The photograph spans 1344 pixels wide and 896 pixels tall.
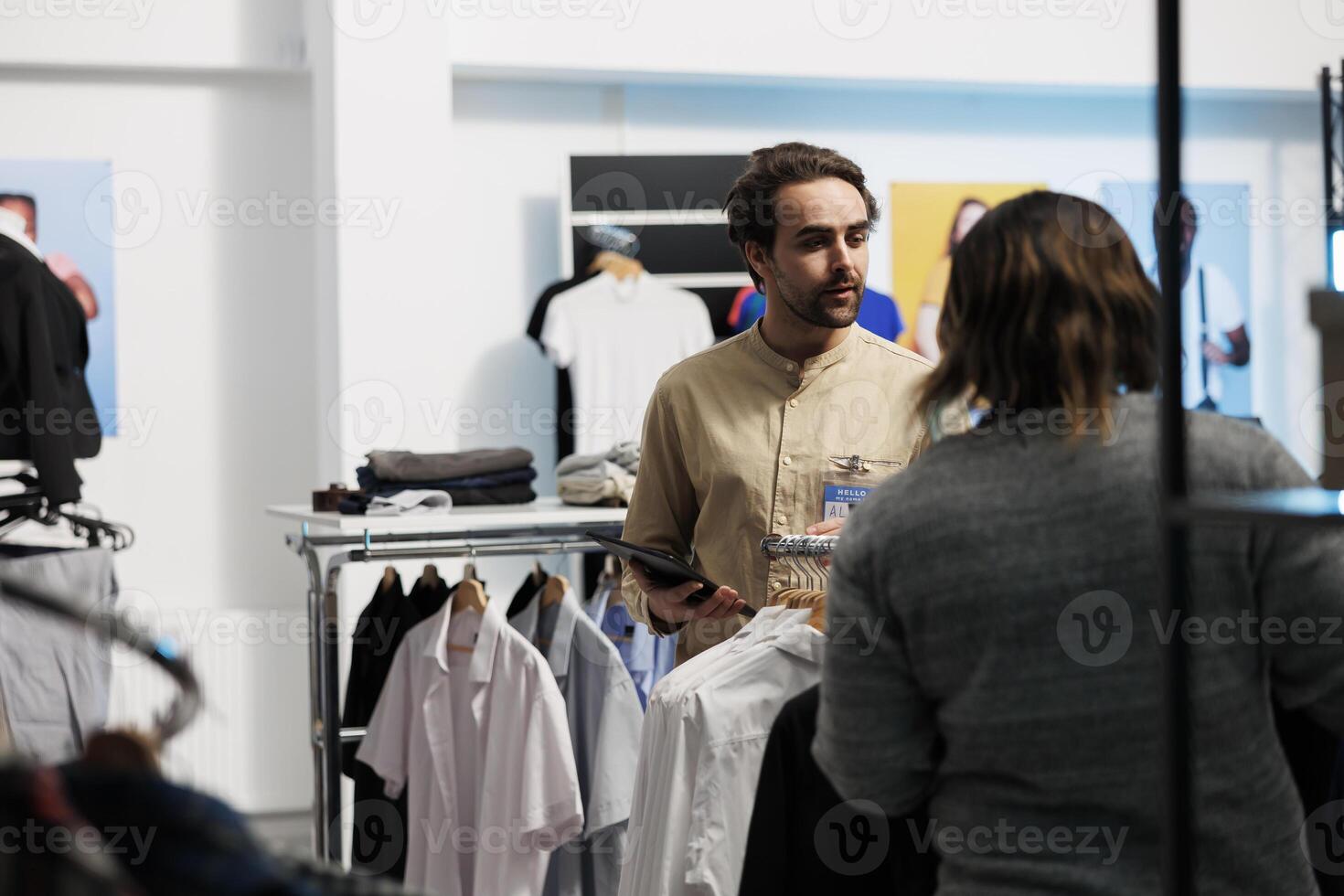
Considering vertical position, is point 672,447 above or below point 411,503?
above

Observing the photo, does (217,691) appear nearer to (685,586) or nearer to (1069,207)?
(685,586)

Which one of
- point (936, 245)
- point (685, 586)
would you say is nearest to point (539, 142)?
point (936, 245)

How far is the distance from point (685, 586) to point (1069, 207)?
105 centimetres

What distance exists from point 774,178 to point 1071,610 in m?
1.45

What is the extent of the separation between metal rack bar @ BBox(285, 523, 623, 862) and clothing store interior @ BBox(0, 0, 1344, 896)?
19mm
